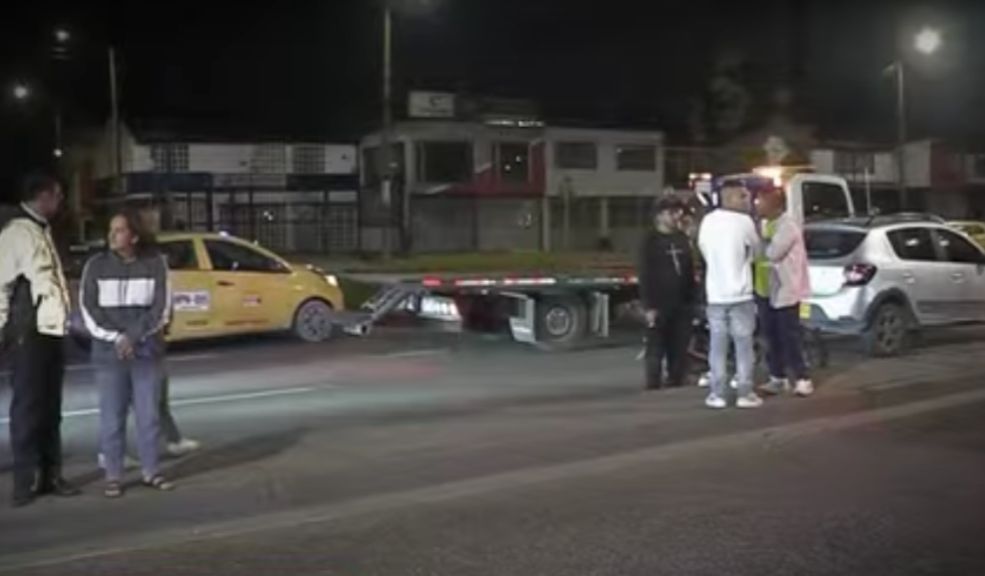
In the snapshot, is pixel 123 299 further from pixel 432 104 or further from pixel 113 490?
pixel 432 104

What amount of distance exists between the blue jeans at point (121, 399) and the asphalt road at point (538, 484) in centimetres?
30

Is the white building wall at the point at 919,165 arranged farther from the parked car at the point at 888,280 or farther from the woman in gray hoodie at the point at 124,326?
the woman in gray hoodie at the point at 124,326

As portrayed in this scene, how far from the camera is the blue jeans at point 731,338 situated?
10797 millimetres

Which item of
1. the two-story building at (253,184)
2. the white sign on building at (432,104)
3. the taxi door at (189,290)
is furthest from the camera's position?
the white sign on building at (432,104)

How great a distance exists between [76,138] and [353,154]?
18.0m

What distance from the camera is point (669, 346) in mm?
12086

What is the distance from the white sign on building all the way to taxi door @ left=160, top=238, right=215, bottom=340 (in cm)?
4154

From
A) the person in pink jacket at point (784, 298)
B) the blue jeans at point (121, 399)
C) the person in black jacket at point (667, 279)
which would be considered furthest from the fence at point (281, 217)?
the blue jeans at point (121, 399)

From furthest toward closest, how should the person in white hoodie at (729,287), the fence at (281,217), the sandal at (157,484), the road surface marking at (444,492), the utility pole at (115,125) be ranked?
the fence at (281,217), the utility pole at (115,125), the person in white hoodie at (729,287), the sandal at (157,484), the road surface marking at (444,492)

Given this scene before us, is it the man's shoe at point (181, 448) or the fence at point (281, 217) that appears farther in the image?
the fence at point (281, 217)

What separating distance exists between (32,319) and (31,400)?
483mm

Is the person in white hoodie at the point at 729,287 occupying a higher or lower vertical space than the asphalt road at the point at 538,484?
higher

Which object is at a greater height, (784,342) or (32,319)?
(32,319)

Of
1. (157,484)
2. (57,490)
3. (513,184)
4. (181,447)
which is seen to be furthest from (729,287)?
(513,184)
